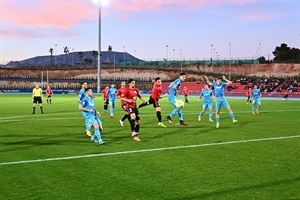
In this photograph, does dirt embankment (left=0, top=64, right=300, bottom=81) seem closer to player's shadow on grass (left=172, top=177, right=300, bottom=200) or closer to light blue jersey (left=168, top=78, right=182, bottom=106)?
light blue jersey (left=168, top=78, right=182, bottom=106)

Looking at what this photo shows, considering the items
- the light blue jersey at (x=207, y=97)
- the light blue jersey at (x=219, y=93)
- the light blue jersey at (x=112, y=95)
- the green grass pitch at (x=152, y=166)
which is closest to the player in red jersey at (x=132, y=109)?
the green grass pitch at (x=152, y=166)

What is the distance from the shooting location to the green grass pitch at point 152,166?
6.84 m

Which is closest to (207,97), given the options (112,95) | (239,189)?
(112,95)

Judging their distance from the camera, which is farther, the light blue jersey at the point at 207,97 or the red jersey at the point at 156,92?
the light blue jersey at the point at 207,97

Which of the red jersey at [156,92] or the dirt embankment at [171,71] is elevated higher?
the dirt embankment at [171,71]

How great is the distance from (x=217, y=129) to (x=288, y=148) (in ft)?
16.9

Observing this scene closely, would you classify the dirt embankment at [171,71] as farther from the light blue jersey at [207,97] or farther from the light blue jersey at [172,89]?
the light blue jersey at [172,89]

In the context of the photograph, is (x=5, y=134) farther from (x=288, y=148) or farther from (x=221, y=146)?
(x=288, y=148)

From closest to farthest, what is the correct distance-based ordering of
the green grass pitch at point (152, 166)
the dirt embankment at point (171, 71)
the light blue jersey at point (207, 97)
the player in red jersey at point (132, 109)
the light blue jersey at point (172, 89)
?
the green grass pitch at point (152, 166), the player in red jersey at point (132, 109), the light blue jersey at point (172, 89), the light blue jersey at point (207, 97), the dirt embankment at point (171, 71)

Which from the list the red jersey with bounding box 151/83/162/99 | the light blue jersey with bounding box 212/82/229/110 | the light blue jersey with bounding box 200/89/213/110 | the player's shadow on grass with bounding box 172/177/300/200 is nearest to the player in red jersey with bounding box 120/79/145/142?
the red jersey with bounding box 151/83/162/99

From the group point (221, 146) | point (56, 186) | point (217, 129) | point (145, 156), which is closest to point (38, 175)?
point (56, 186)

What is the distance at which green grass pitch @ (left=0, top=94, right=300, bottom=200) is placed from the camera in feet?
22.4

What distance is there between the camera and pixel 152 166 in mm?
8953

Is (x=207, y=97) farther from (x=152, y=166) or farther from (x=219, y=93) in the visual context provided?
(x=152, y=166)
